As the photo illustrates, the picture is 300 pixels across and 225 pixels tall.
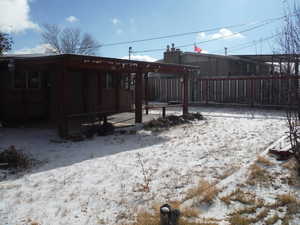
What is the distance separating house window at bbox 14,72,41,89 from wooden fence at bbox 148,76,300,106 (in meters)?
9.64

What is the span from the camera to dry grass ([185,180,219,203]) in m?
3.12

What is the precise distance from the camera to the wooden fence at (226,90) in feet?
44.1

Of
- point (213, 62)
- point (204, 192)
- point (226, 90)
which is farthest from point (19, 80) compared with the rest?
point (213, 62)

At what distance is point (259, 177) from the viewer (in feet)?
12.3

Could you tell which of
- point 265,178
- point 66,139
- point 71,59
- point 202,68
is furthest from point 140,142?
point 202,68

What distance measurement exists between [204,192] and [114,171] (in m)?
1.57

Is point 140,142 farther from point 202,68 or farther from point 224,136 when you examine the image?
point 202,68

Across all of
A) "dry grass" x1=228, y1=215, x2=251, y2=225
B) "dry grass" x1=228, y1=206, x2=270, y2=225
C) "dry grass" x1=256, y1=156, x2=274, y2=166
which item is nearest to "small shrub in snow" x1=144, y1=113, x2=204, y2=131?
"dry grass" x1=256, y1=156, x2=274, y2=166

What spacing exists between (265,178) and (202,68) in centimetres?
1920

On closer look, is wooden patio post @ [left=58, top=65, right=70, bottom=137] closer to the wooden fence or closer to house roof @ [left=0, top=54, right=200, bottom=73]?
house roof @ [left=0, top=54, right=200, bottom=73]

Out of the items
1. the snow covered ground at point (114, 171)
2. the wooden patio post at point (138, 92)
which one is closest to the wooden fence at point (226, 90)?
the wooden patio post at point (138, 92)

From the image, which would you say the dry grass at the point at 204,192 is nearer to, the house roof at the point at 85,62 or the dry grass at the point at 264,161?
the dry grass at the point at 264,161

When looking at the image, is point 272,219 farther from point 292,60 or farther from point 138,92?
point 138,92

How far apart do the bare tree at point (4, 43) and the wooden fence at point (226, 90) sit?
10273 millimetres
